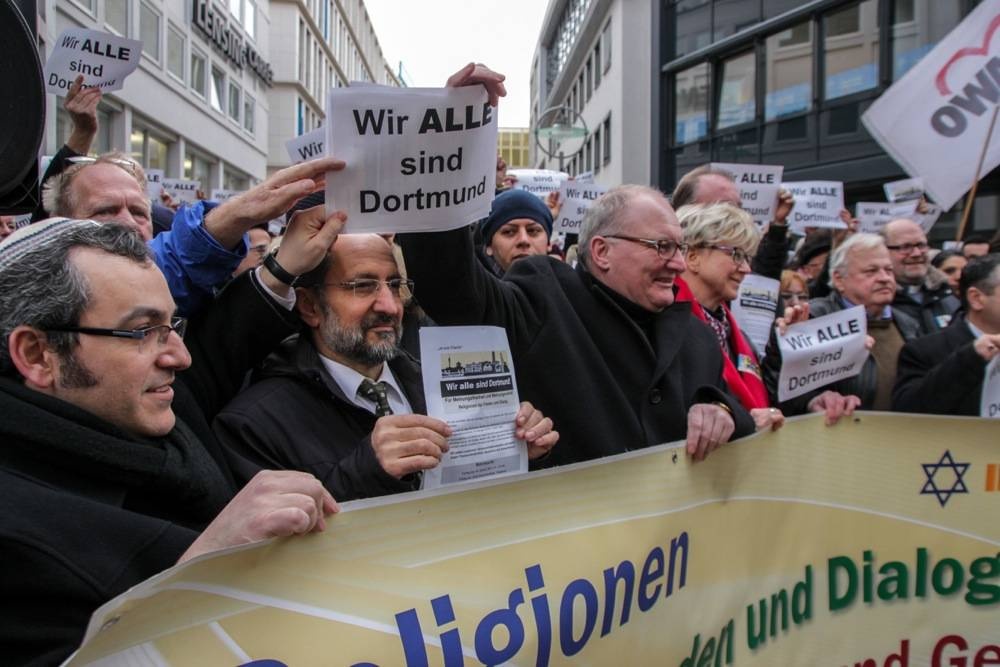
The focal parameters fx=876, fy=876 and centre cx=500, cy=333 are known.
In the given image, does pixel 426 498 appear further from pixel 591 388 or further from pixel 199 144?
pixel 199 144

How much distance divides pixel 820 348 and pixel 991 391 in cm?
70

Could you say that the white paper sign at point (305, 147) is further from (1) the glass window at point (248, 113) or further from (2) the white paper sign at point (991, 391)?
(1) the glass window at point (248, 113)

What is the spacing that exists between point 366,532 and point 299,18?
135 feet

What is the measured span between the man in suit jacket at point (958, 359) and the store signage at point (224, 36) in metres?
24.4

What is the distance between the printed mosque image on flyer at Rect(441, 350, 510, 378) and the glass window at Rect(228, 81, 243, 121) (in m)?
29.3

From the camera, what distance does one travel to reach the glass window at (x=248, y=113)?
31062mm

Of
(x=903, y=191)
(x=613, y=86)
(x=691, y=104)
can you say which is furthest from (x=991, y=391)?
(x=613, y=86)

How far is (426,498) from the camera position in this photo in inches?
67.1

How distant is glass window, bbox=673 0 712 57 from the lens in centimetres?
2092

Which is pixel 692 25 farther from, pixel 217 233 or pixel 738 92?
pixel 217 233

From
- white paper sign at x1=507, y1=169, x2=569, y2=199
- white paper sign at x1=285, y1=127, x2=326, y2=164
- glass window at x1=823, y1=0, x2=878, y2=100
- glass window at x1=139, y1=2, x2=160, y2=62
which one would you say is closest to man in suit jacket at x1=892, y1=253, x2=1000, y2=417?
white paper sign at x1=285, y1=127, x2=326, y2=164

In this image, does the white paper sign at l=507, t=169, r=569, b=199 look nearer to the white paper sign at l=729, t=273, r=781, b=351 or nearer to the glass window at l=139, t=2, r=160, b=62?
the white paper sign at l=729, t=273, r=781, b=351

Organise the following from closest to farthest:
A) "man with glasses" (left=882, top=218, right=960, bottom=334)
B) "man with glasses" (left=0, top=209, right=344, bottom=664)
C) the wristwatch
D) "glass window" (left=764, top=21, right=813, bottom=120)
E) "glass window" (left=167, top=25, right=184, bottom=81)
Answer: "man with glasses" (left=0, top=209, right=344, bottom=664)
the wristwatch
"man with glasses" (left=882, top=218, right=960, bottom=334)
"glass window" (left=764, top=21, right=813, bottom=120)
"glass window" (left=167, top=25, right=184, bottom=81)

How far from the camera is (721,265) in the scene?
3.32 m
